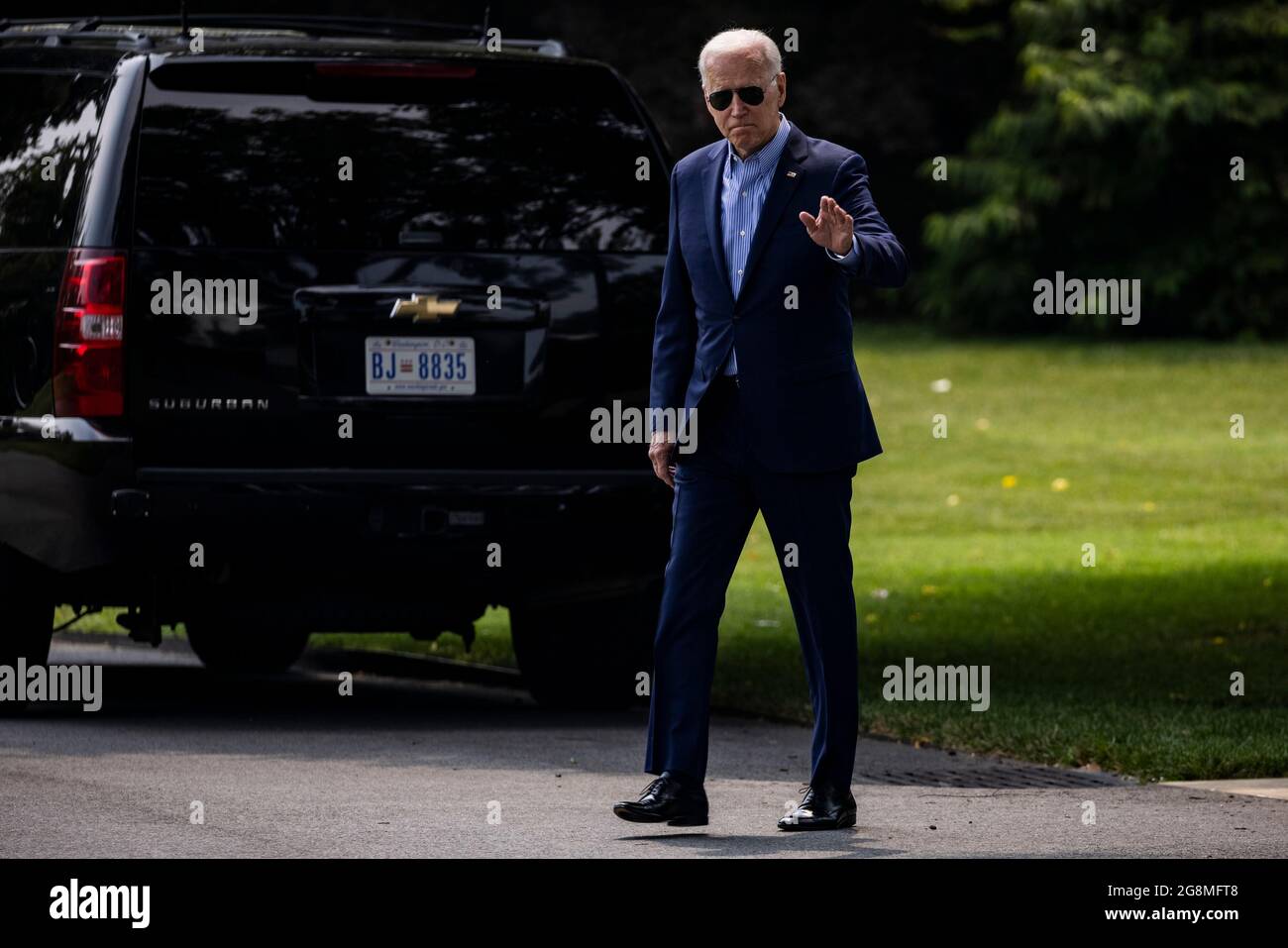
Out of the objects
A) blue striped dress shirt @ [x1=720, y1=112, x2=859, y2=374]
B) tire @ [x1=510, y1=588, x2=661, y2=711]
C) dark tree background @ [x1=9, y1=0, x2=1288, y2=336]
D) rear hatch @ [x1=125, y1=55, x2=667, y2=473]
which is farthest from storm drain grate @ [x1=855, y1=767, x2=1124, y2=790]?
dark tree background @ [x1=9, y1=0, x2=1288, y2=336]

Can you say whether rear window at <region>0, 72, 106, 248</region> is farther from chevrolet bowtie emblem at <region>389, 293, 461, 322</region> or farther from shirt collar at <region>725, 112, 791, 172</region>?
shirt collar at <region>725, 112, 791, 172</region>

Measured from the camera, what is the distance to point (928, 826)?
7074 mm

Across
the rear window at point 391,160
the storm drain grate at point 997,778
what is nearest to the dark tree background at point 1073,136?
the rear window at point 391,160

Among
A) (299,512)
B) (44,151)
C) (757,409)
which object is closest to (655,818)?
(757,409)

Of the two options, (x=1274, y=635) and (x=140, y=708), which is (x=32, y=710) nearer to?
(x=140, y=708)

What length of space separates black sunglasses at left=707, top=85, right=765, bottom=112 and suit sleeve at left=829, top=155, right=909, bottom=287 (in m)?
0.29

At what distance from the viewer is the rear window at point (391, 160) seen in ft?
28.1

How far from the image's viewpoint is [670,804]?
684cm

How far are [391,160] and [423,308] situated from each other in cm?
50

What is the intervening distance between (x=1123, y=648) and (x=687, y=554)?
191 inches

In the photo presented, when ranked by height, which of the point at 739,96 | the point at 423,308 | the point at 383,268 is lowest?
the point at 423,308

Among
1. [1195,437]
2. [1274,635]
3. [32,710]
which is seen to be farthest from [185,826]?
Answer: [1195,437]

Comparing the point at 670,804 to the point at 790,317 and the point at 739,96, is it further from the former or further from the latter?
the point at 739,96

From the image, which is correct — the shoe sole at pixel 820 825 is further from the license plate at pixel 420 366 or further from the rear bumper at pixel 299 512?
the license plate at pixel 420 366
